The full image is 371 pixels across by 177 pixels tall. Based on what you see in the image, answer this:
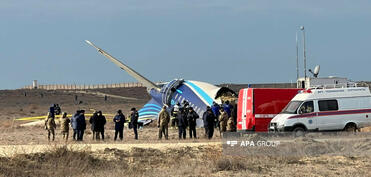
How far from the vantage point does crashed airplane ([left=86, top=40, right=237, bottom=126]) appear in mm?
40094

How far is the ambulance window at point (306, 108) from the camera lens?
89.2ft

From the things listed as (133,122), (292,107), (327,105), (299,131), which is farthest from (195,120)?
(327,105)

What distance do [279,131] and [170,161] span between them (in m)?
5.39

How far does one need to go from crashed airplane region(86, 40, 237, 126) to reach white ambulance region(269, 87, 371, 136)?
12112 millimetres

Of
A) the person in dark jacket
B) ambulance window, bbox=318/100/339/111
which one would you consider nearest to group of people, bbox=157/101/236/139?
the person in dark jacket

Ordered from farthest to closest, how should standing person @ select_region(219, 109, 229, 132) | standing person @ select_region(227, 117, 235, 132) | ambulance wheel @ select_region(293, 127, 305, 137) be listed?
standing person @ select_region(219, 109, 229, 132), standing person @ select_region(227, 117, 235, 132), ambulance wheel @ select_region(293, 127, 305, 137)

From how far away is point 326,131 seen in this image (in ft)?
88.8

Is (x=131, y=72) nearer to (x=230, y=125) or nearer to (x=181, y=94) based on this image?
(x=181, y=94)

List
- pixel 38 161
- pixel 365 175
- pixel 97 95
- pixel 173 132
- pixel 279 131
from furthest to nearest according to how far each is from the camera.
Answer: pixel 97 95 → pixel 173 132 → pixel 279 131 → pixel 38 161 → pixel 365 175

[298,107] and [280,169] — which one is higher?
[298,107]

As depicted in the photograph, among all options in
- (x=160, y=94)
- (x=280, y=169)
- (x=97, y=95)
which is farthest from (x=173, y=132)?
(x=97, y=95)

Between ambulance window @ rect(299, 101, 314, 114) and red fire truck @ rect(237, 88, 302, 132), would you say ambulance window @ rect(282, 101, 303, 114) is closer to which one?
ambulance window @ rect(299, 101, 314, 114)

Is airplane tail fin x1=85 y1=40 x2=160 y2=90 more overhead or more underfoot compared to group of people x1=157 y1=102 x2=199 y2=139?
more overhead

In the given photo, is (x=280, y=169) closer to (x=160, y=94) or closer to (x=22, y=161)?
(x=22, y=161)
